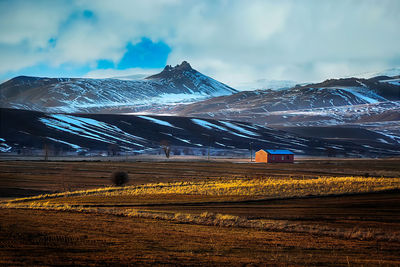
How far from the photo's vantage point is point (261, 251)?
18953 millimetres

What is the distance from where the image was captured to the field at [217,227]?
684 inches

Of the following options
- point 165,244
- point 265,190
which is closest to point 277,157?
Result: point 265,190

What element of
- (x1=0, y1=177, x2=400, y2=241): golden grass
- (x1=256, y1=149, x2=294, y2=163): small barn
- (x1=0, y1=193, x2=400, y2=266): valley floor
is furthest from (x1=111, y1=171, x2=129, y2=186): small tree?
(x1=256, y1=149, x2=294, y2=163): small barn

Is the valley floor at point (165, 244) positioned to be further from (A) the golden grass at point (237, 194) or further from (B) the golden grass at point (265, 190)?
(B) the golden grass at point (265, 190)

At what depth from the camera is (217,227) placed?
26750 mm

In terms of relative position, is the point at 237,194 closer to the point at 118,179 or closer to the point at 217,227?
the point at 217,227

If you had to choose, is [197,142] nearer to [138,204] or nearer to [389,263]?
[138,204]

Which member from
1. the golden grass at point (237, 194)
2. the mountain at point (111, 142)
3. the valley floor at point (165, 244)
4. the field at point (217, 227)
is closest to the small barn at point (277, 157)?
the mountain at point (111, 142)

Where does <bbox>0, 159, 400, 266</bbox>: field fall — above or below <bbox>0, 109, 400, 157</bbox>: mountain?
below

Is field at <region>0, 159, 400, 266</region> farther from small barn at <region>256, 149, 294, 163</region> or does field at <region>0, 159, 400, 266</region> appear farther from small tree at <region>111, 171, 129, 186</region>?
small barn at <region>256, 149, 294, 163</region>

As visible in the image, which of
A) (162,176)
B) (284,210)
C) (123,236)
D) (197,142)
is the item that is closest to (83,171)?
(162,176)

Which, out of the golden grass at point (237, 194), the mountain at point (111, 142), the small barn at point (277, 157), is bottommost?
the golden grass at point (237, 194)

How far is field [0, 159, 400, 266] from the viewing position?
1738cm

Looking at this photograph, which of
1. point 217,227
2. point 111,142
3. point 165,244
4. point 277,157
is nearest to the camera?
point 165,244
